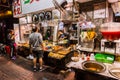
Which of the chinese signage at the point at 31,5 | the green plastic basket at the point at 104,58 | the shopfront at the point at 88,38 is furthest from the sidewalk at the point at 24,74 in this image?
the chinese signage at the point at 31,5

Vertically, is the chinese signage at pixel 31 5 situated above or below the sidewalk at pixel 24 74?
above

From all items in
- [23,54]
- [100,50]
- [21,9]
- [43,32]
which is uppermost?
[21,9]

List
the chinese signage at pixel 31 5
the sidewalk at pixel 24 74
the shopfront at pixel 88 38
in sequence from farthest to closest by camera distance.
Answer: the sidewalk at pixel 24 74 → the chinese signage at pixel 31 5 → the shopfront at pixel 88 38

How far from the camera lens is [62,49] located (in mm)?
5059

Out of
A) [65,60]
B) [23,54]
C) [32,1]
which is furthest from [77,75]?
[23,54]

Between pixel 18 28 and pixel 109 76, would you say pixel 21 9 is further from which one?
pixel 18 28

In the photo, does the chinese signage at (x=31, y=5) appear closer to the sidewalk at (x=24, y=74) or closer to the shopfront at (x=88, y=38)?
the shopfront at (x=88, y=38)

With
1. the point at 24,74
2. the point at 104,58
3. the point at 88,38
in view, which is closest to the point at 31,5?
the point at 88,38

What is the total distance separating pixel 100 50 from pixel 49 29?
338 centimetres

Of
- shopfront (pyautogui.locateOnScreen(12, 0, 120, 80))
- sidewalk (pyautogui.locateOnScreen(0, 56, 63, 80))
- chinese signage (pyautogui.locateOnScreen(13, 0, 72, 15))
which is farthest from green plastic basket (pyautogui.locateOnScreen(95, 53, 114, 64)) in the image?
A: chinese signage (pyautogui.locateOnScreen(13, 0, 72, 15))

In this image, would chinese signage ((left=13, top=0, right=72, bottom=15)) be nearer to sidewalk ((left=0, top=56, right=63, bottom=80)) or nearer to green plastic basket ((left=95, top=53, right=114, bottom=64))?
green plastic basket ((left=95, top=53, right=114, bottom=64))

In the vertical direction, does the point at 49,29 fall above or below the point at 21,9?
below

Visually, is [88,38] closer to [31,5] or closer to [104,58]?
[104,58]

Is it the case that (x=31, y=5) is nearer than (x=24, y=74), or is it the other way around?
(x=31, y=5)
